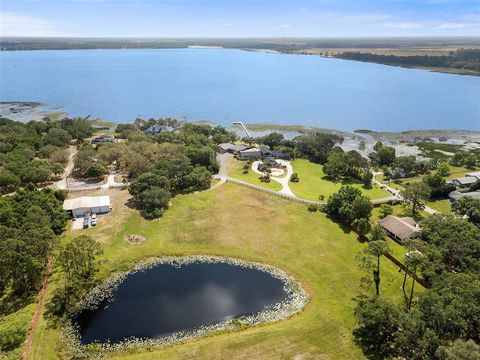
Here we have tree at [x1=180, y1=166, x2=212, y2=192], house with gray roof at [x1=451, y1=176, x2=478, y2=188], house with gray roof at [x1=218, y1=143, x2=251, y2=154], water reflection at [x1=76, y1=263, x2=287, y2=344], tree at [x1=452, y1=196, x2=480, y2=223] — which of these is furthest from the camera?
house with gray roof at [x1=218, y1=143, x2=251, y2=154]

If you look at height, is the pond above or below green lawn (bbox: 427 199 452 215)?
below

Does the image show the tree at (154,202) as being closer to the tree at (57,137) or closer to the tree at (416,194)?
the tree at (416,194)

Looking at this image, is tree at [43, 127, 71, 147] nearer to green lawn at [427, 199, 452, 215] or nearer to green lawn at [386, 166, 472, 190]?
green lawn at [386, 166, 472, 190]

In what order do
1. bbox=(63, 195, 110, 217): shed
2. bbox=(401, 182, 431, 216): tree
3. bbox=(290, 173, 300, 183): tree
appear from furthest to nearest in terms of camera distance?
bbox=(290, 173, 300, 183): tree
bbox=(401, 182, 431, 216): tree
bbox=(63, 195, 110, 217): shed

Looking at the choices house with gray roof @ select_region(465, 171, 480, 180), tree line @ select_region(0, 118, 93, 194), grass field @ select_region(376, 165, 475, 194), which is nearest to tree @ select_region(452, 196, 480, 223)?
grass field @ select_region(376, 165, 475, 194)

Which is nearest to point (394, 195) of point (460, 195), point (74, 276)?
point (460, 195)

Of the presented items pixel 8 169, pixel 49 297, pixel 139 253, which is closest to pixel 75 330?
pixel 49 297

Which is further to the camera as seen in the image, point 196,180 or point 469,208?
point 196,180

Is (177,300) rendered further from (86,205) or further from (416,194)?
(416,194)
